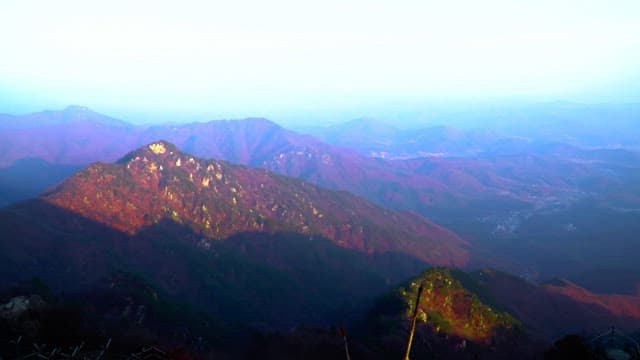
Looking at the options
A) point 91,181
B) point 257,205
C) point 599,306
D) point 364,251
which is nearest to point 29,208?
point 91,181

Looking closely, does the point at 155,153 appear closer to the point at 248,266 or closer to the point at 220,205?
the point at 220,205

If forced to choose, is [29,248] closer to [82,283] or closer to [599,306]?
[82,283]

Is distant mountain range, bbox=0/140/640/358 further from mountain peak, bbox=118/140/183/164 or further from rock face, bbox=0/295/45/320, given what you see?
rock face, bbox=0/295/45/320

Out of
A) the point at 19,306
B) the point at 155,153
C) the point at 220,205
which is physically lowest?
the point at 220,205

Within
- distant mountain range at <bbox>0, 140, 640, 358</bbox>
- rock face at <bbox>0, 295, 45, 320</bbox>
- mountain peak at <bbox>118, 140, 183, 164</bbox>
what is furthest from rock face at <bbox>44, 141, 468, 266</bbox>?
rock face at <bbox>0, 295, 45, 320</bbox>

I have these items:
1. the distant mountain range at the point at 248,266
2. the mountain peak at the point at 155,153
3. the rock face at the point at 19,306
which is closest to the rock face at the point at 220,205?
the mountain peak at the point at 155,153

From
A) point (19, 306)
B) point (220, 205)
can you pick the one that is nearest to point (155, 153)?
point (220, 205)
